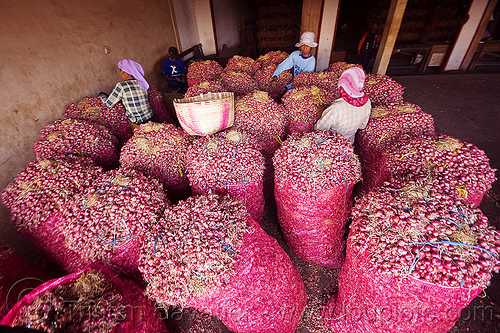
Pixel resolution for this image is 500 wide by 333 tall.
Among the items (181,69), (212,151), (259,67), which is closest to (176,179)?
(212,151)

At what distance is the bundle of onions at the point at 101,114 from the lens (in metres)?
2.68

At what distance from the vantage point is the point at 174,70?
476cm

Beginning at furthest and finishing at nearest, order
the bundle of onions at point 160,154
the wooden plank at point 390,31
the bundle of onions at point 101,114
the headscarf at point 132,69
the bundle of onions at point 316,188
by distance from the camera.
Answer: the wooden plank at point 390,31 < the headscarf at point 132,69 < the bundle of onions at point 101,114 < the bundle of onions at point 160,154 < the bundle of onions at point 316,188

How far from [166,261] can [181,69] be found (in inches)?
179

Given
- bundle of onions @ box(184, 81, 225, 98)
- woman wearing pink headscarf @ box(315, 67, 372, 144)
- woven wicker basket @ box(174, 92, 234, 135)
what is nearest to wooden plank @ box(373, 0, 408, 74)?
woman wearing pink headscarf @ box(315, 67, 372, 144)

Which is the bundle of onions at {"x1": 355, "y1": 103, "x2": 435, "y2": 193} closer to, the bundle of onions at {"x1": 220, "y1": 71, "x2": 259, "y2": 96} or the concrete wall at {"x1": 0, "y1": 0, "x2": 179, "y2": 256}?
the bundle of onions at {"x1": 220, "y1": 71, "x2": 259, "y2": 96}

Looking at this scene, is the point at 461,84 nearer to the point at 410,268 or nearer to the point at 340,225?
the point at 340,225

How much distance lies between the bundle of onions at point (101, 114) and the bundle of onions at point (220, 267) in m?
1.96

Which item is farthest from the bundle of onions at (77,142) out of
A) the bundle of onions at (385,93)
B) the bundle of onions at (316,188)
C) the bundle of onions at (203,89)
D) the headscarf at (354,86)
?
the bundle of onions at (385,93)

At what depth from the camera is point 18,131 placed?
242 centimetres

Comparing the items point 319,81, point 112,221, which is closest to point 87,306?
point 112,221

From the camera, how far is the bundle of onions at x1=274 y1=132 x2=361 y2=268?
5.72 feet

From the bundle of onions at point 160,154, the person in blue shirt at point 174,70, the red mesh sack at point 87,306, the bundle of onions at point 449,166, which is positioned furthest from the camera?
the person in blue shirt at point 174,70

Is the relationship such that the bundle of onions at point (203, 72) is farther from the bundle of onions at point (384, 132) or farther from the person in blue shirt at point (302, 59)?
the bundle of onions at point (384, 132)
